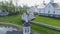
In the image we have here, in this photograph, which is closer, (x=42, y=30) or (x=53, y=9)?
(x=42, y=30)

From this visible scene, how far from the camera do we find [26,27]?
94.6 ft

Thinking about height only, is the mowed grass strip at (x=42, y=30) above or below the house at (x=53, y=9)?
below

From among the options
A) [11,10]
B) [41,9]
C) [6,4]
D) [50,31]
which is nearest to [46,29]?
[50,31]

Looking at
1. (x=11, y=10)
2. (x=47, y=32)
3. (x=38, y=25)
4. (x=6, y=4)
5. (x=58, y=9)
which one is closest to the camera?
(x=47, y=32)

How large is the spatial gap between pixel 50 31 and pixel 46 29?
1.74 m

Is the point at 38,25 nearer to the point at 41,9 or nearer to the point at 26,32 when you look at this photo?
the point at 26,32

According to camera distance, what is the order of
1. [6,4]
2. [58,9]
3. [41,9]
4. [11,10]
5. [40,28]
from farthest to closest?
[6,4]
[11,10]
[41,9]
[58,9]
[40,28]

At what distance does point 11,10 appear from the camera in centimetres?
6725

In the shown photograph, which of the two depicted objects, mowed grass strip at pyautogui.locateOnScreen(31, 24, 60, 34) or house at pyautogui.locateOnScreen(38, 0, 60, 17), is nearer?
mowed grass strip at pyautogui.locateOnScreen(31, 24, 60, 34)

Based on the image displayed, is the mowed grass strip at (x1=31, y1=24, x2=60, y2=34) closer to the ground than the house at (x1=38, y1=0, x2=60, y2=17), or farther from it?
closer to the ground

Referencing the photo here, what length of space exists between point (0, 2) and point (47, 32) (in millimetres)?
46362

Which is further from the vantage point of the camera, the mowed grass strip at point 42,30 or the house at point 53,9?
the house at point 53,9

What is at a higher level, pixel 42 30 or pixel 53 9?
pixel 53 9

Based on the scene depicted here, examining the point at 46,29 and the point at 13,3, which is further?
the point at 13,3
